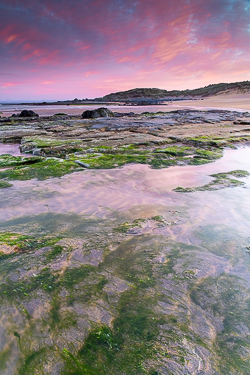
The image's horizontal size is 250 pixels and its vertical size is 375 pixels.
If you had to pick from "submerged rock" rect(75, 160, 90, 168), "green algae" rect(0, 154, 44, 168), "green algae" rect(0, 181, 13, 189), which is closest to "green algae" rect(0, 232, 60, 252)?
"green algae" rect(0, 181, 13, 189)

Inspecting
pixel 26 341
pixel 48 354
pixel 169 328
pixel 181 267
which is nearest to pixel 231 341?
pixel 169 328

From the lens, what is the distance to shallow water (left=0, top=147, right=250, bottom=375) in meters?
1.63

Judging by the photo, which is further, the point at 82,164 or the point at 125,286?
the point at 82,164

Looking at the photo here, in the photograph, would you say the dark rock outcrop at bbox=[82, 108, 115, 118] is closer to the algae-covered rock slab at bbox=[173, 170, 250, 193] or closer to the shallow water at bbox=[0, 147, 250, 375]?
the shallow water at bbox=[0, 147, 250, 375]

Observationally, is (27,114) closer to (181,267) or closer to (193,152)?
(193,152)

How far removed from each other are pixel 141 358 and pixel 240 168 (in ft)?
19.5

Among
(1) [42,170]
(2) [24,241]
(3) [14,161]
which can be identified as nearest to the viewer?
(2) [24,241]

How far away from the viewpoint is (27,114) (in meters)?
23.2

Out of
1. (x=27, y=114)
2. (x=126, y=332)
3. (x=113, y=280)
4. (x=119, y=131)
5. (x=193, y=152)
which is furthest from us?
(x=27, y=114)

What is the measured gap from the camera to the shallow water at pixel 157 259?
1.63 m

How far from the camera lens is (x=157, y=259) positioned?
2607mm

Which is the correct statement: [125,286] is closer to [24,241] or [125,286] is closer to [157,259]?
[157,259]

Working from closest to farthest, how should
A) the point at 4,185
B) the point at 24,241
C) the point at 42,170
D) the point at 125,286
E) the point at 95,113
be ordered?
the point at 125,286, the point at 24,241, the point at 4,185, the point at 42,170, the point at 95,113

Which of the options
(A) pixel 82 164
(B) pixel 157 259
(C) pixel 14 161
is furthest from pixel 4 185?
(B) pixel 157 259
